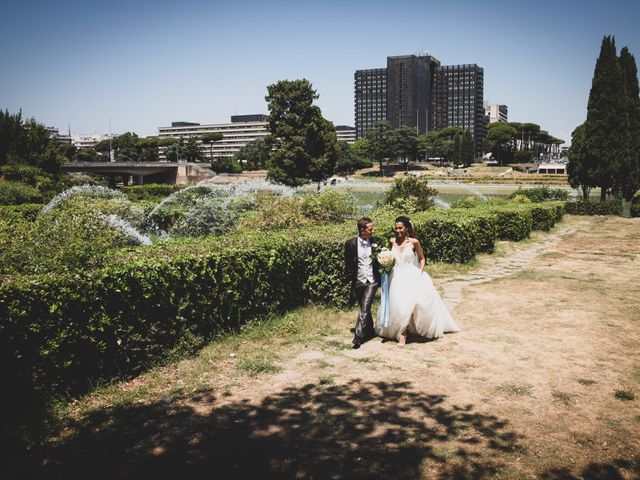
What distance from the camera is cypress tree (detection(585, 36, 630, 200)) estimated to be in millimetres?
27469

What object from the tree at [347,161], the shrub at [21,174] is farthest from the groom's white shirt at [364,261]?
the tree at [347,161]

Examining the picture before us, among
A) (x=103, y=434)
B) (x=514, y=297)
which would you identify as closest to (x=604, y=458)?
(x=103, y=434)

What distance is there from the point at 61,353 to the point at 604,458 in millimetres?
5084

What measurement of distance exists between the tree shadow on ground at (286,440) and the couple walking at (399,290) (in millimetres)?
1772

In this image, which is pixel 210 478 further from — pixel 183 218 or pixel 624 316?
pixel 183 218

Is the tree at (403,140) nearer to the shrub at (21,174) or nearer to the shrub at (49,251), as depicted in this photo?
the shrub at (21,174)

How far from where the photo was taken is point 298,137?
52.2m

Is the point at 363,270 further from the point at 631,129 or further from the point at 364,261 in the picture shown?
the point at 631,129

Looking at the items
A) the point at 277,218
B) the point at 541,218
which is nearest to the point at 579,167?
the point at 541,218

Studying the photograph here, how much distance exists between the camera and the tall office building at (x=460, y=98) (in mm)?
192000

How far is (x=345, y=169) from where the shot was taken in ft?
370

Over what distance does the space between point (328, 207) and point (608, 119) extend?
21113mm

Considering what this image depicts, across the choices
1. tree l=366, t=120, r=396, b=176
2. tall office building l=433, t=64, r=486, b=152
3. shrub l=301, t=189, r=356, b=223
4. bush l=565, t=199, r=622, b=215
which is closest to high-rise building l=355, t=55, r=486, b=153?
tall office building l=433, t=64, r=486, b=152

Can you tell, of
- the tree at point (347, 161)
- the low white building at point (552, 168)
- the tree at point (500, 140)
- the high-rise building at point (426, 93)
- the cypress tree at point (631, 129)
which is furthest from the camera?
the high-rise building at point (426, 93)
